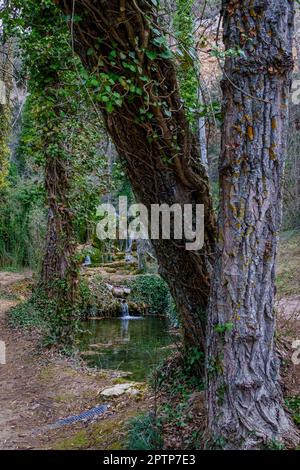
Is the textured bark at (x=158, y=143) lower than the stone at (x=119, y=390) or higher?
higher

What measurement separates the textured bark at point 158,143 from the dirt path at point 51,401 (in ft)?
3.38

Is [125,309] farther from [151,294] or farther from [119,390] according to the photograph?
[119,390]

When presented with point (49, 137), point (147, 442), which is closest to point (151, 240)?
point (147, 442)

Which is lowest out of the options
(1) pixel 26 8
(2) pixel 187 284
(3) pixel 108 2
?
(2) pixel 187 284

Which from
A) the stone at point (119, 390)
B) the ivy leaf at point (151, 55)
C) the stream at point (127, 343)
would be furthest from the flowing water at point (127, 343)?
the ivy leaf at point (151, 55)

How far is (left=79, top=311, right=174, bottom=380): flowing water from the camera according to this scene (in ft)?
24.1

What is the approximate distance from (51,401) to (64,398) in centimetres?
15

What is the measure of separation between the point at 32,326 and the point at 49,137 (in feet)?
11.7

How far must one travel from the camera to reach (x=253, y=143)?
8.71 feet

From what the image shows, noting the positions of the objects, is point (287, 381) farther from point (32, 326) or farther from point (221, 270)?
point (32, 326)

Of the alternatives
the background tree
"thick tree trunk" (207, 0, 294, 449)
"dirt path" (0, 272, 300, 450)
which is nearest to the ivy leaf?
"thick tree trunk" (207, 0, 294, 449)

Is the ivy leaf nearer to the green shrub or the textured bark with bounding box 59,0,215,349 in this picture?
the textured bark with bounding box 59,0,215,349

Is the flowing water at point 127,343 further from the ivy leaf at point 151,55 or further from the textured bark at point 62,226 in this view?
the ivy leaf at point 151,55

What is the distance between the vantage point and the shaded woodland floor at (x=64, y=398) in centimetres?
343
